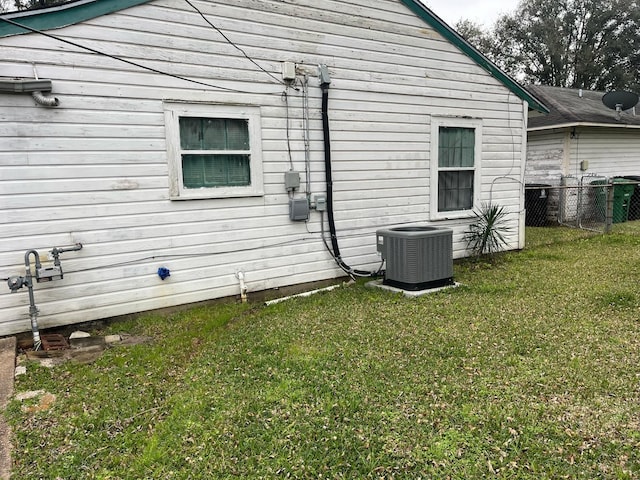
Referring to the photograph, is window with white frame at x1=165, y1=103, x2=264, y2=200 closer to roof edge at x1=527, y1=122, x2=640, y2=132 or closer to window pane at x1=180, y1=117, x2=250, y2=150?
window pane at x1=180, y1=117, x2=250, y2=150

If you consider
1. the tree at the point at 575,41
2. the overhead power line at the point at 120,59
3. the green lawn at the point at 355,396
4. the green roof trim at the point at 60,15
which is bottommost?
the green lawn at the point at 355,396

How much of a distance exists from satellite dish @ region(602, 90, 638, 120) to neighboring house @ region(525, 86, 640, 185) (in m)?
0.29

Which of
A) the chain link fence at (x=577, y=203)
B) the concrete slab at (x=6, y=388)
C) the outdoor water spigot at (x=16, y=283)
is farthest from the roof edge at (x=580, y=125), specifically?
the concrete slab at (x=6, y=388)

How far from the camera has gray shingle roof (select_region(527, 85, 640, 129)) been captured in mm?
11461

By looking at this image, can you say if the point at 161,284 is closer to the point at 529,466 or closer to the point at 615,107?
the point at 529,466

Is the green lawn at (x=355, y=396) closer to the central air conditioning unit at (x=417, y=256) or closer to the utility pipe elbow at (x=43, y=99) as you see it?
the central air conditioning unit at (x=417, y=256)

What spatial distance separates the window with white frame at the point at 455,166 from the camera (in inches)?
263

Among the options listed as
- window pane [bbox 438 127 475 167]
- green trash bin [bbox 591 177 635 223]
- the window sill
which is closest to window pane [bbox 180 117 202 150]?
the window sill

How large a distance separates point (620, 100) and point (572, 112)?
2.05 metres

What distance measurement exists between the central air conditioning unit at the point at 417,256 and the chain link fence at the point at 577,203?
22.3 feet

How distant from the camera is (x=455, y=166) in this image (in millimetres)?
6914

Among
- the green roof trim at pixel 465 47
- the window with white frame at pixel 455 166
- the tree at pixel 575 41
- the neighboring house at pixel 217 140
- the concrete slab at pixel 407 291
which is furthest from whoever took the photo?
the tree at pixel 575 41

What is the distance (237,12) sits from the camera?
196 inches

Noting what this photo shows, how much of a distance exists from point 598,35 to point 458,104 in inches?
1171
